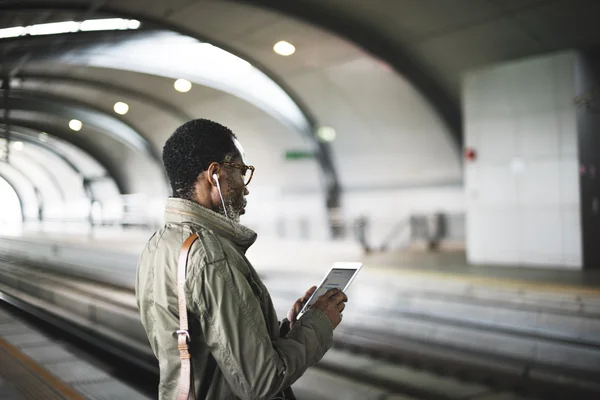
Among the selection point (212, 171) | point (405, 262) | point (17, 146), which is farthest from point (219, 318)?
point (405, 262)

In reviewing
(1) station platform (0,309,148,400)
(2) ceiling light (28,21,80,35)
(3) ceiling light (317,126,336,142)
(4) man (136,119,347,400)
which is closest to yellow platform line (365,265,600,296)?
(1) station platform (0,309,148,400)

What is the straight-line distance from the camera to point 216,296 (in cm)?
147

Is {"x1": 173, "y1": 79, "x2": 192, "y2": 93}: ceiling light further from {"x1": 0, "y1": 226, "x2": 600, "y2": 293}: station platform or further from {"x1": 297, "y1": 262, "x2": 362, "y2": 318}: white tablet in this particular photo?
{"x1": 297, "y1": 262, "x2": 362, "y2": 318}: white tablet

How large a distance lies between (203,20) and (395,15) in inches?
150

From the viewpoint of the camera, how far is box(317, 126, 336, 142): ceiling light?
17.8 m

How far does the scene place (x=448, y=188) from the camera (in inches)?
639

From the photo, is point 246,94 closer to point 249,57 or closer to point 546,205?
point 249,57

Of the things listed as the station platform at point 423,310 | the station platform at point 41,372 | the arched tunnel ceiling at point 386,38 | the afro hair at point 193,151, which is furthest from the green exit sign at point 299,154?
the afro hair at point 193,151

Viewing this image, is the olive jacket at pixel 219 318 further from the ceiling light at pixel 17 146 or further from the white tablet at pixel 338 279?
the ceiling light at pixel 17 146

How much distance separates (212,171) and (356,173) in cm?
1703

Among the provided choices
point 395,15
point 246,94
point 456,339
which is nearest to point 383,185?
point 246,94

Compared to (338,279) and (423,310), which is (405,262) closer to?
(423,310)

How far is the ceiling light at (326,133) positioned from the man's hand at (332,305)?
16.2 metres

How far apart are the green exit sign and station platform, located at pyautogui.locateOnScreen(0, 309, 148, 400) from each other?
15.2 metres
